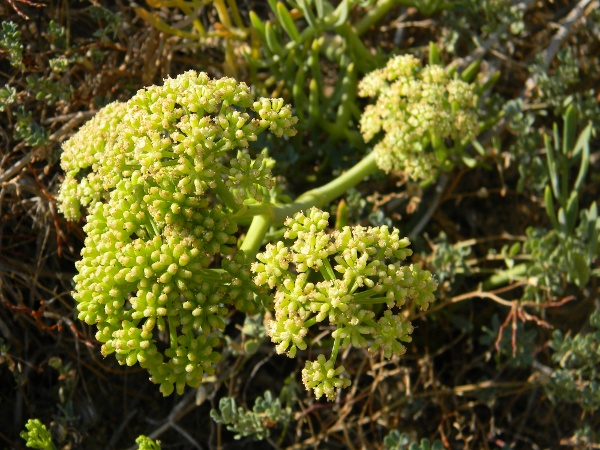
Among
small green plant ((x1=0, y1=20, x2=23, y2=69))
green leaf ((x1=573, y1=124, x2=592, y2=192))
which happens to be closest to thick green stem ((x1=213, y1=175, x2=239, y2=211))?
small green plant ((x1=0, y1=20, x2=23, y2=69))

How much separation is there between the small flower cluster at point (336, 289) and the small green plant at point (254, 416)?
75cm

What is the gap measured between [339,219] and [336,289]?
2.49ft

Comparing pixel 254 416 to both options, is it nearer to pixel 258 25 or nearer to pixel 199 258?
pixel 199 258

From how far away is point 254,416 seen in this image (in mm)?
2379

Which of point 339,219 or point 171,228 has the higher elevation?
point 171,228

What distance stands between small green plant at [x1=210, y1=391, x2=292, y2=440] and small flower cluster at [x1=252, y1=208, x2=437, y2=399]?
75cm

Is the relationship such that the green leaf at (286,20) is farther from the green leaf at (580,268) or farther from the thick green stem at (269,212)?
the green leaf at (580,268)

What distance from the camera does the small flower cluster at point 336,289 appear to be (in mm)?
1595

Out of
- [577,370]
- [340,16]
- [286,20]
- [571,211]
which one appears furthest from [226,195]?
[577,370]

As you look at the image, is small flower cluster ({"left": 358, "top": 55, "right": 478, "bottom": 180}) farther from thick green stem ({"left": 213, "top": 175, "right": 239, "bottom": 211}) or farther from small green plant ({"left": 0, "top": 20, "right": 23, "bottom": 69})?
small green plant ({"left": 0, "top": 20, "right": 23, "bottom": 69})

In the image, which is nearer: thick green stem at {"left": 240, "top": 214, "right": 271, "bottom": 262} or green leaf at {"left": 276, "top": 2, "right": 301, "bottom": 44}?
thick green stem at {"left": 240, "top": 214, "right": 271, "bottom": 262}

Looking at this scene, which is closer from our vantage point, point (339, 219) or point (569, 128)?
point (339, 219)

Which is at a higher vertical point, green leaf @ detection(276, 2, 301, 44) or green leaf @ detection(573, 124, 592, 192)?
green leaf @ detection(276, 2, 301, 44)

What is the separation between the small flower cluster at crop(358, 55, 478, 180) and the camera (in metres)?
2.26
